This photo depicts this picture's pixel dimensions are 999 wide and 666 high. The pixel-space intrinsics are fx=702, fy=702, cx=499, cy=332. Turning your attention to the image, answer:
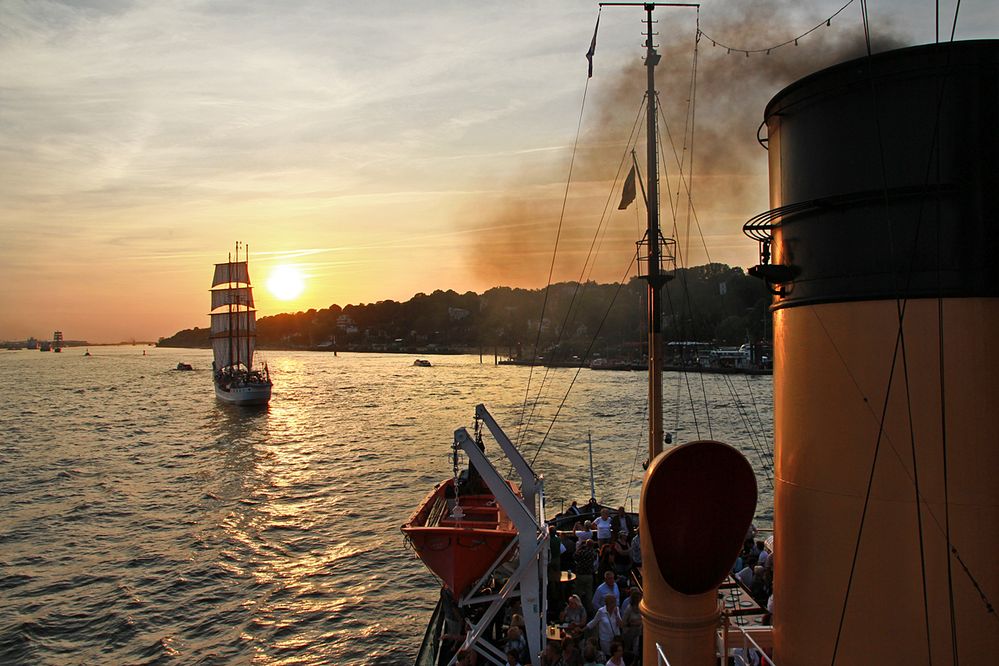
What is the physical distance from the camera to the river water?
18578mm

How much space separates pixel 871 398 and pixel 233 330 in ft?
346

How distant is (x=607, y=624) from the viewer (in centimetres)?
986

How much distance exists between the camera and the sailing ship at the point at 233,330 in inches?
3541

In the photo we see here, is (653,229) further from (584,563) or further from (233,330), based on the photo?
(233,330)

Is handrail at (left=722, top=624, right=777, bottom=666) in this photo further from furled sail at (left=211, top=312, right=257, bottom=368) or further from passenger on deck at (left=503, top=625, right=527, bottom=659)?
furled sail at (left=211, top=312, right=257, bottom=368)

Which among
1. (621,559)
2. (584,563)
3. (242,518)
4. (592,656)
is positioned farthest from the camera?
(242,518)

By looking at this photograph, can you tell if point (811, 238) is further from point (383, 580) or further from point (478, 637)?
point (383, 580)

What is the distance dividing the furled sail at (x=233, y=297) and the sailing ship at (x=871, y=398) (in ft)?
352

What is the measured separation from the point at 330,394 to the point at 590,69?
91462mm

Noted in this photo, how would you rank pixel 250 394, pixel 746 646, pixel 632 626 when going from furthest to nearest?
pixel 250 394 < pixel 632 626 < pixel 746 646

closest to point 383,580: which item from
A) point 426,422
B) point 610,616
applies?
point 610,616

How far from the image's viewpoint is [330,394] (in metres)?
101

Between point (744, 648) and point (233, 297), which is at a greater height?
point (233, 297)

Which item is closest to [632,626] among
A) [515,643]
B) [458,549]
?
[515,643]
